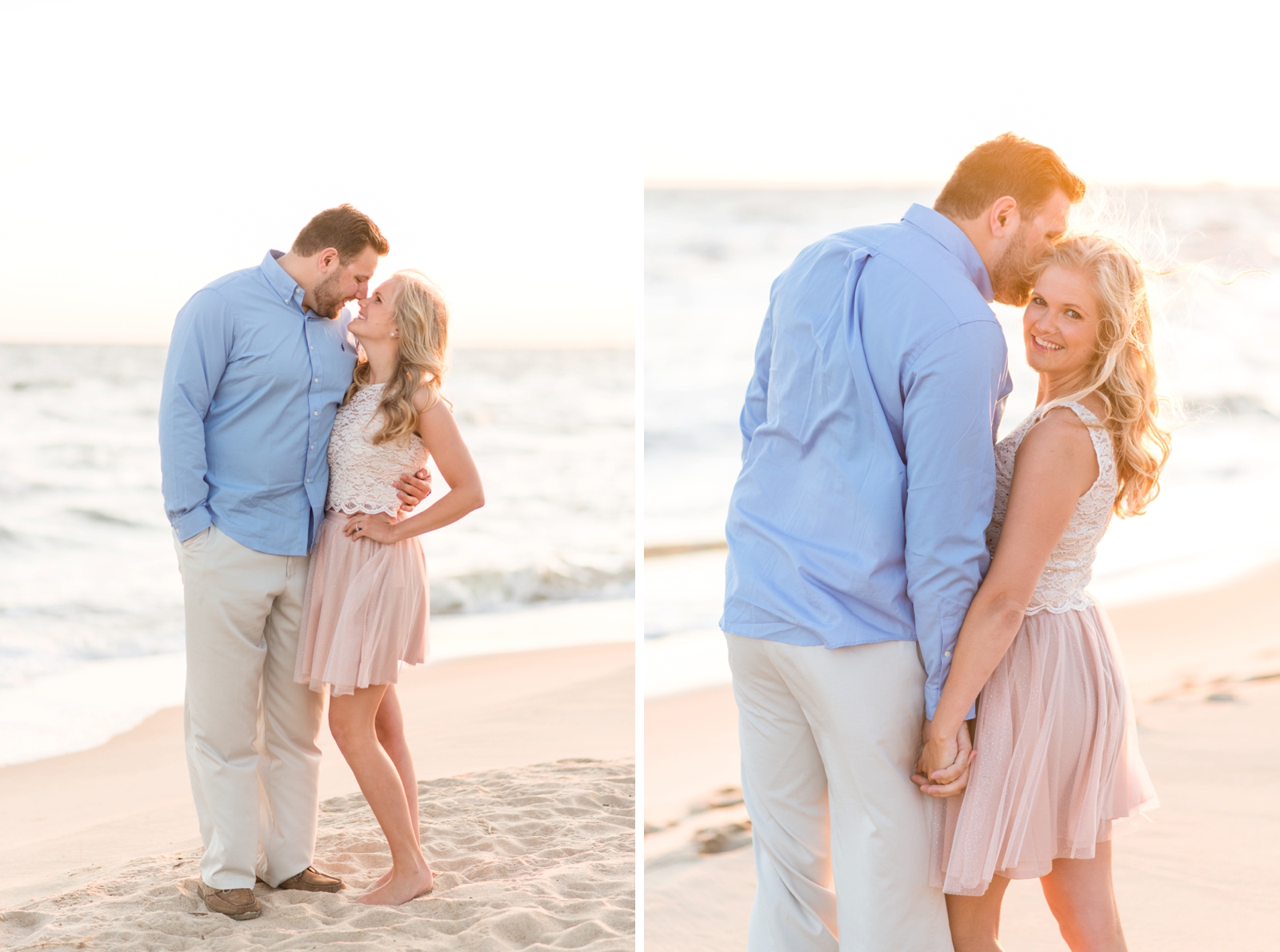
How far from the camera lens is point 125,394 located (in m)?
17.7

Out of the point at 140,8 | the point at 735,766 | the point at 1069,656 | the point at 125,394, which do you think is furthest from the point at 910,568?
the point at 125,394

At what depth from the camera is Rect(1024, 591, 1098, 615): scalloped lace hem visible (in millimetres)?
2082

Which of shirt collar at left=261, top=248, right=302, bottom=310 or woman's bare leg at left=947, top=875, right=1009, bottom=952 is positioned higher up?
shirt collar at left=261, top=248, right=302, bottom=310

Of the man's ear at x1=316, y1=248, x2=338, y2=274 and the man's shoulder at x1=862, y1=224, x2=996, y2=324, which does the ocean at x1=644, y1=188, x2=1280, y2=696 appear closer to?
the man's shoulder at x1=862, y1=224, x2=996, y2=324

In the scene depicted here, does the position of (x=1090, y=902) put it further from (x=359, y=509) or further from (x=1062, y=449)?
(x=359, y=509)

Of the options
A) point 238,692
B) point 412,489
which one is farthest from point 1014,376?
point 238,692

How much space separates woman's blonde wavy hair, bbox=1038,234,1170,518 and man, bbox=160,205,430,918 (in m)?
2.23

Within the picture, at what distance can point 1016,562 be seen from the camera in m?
1.90

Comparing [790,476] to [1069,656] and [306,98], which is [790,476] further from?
[306,98]

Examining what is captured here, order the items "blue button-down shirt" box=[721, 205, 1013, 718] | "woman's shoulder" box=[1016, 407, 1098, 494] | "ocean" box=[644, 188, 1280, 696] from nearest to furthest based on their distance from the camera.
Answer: "blue button-down shirt" box=[721, 205, 1013, 718]
"woman's shoulder" box=[1016, 407, 1098, 494]
"ocean" box=[644, 188, 1280, 696]

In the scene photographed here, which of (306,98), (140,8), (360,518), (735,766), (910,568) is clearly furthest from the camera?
(306,98)

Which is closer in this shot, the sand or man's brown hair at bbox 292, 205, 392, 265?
the sand

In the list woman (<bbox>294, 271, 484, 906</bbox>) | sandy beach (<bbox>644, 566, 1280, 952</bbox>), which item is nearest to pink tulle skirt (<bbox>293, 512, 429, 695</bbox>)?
woman (<bbox>294, 271, 484, 906</bbox>)

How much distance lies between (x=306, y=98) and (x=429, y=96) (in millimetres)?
2841
